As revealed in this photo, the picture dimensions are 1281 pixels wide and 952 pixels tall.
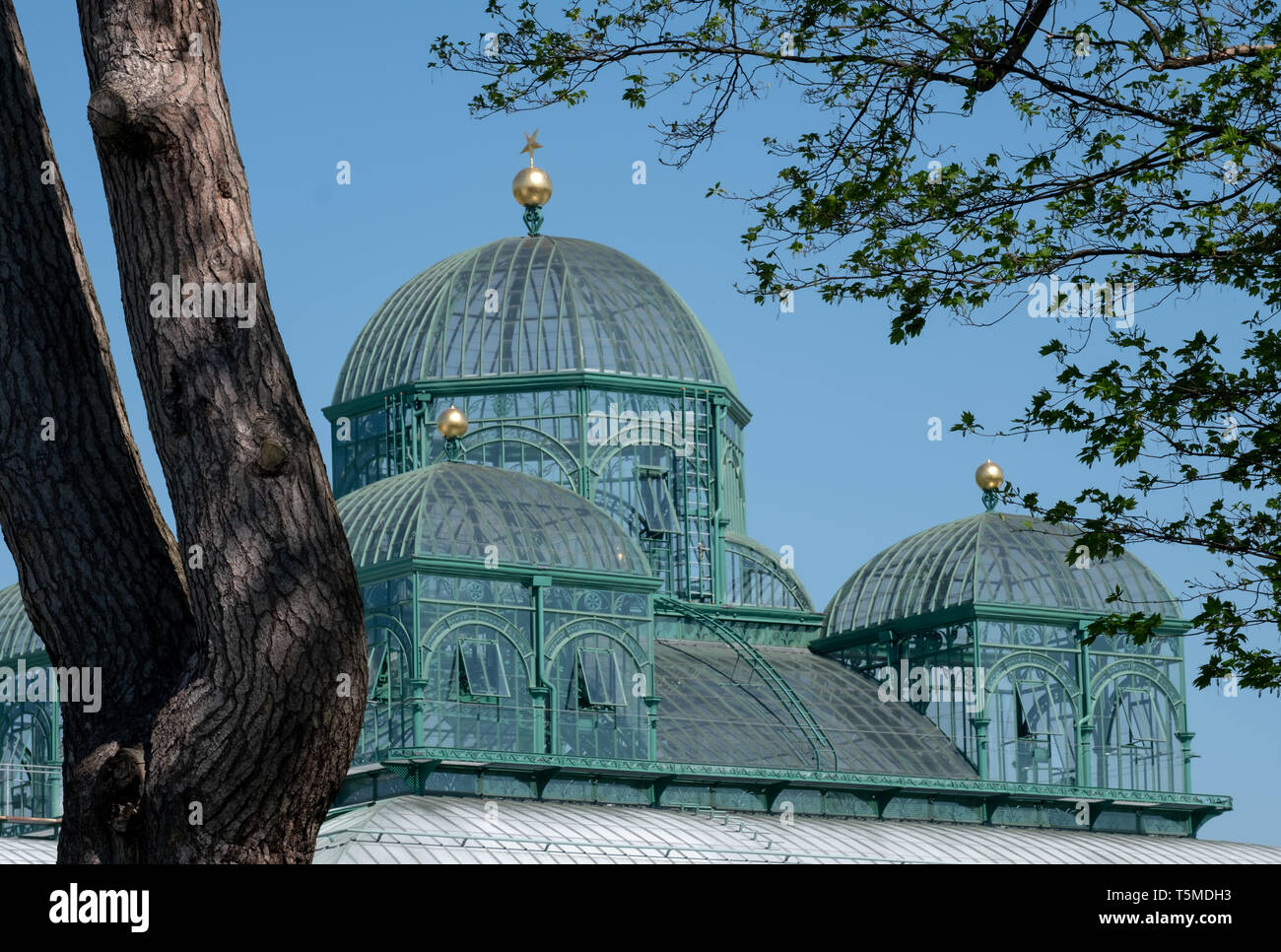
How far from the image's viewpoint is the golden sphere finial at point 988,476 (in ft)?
164

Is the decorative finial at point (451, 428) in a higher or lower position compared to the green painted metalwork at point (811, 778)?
higher

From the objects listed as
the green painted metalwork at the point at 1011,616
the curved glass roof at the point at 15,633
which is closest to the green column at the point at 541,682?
the green painted metalwork at the point at 1011,616

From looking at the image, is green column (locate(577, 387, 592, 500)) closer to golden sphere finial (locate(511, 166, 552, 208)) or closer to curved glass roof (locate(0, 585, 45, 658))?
golden sphere finial (locate(511, 166, 552, 208))

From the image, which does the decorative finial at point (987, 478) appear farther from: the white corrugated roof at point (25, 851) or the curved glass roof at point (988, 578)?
the white corrugated roof at point (25, 851)

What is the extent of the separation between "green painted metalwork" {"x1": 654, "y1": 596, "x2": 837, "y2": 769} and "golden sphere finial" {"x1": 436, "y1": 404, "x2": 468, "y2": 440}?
5.03 meters

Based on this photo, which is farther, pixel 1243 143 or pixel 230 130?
pixel 1243 143

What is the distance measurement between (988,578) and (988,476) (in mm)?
4074

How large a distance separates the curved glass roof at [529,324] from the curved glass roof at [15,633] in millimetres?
7688

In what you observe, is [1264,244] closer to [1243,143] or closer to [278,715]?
[1243,143]

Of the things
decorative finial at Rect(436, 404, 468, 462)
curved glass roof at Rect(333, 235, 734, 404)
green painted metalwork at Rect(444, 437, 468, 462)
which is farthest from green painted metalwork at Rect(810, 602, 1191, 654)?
decorative finial at Rect(436, 404, 468, 462)

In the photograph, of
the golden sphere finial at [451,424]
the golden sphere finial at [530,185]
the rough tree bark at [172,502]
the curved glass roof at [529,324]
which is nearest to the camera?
the rough tree bark at [172,502]
